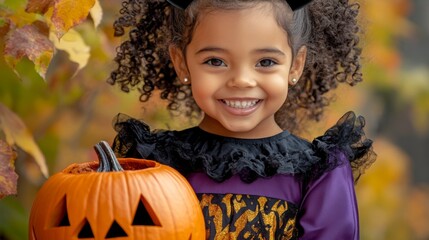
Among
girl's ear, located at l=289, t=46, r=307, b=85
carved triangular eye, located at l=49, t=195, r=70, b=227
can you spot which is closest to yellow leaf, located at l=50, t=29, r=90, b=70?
carved triangular eye, located at l=49, t=195, r=70, b=227

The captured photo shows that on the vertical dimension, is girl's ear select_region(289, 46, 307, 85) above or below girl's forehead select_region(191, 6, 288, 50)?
below

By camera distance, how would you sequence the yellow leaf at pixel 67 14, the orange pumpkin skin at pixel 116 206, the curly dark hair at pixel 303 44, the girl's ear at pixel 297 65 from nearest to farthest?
the orange pumpkin skin at pixel 116 206
the yellow leaf at pixel 67 14
the girl's ear at pixel 297 65
the curly dark hair at pixel 303 44

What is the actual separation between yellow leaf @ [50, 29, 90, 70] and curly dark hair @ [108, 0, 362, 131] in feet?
0.65

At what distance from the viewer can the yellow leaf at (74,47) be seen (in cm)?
327

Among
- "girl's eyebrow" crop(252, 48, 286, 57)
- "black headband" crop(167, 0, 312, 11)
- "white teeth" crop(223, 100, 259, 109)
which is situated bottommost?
"white teeth" crop(223, 100, 259, 109)

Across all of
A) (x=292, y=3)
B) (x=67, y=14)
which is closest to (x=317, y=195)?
(x=292, y=3)

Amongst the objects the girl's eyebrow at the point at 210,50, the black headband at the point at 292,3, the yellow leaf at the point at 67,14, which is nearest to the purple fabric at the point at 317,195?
the girl's eyebrow at the point at 210,50

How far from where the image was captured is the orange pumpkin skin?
2820 mm

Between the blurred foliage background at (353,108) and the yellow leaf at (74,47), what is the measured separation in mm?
20

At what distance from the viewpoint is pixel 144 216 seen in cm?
291

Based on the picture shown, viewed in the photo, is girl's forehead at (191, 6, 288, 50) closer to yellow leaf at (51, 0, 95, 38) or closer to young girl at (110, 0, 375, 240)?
young girl at (110, 0, 375, 240)

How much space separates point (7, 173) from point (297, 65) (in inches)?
37.0

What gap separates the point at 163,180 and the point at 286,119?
2.77 feet
